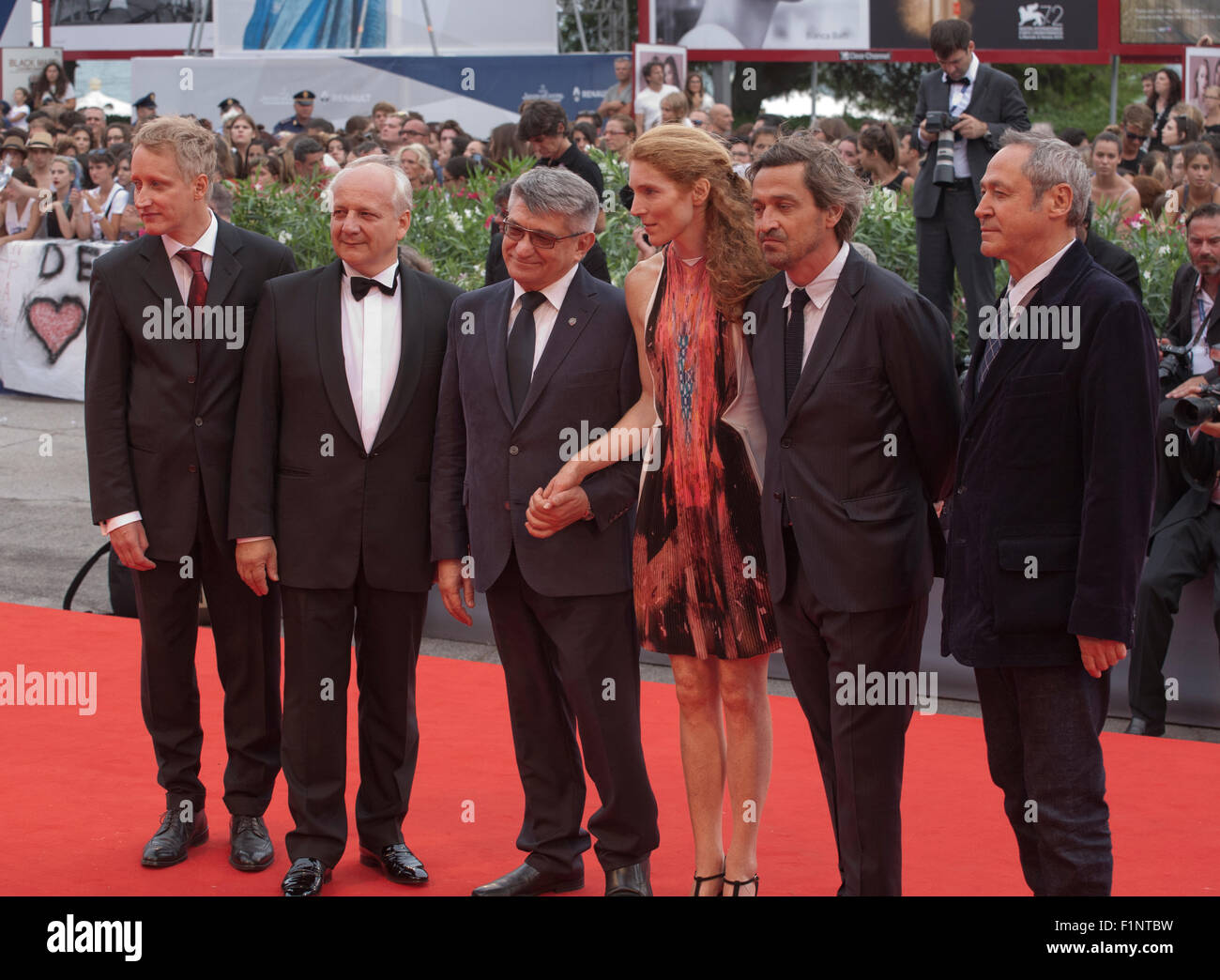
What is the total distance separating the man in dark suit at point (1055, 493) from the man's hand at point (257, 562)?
176cm

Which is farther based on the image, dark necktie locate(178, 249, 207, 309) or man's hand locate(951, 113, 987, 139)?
→ man's hand locate(951, 113, 987, 139)

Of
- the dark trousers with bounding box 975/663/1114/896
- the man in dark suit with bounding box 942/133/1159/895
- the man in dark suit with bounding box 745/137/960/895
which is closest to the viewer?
the man in dark suit with bounding box 942/133/1159/895

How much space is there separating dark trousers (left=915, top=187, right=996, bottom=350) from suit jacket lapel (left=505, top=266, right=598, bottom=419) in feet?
11.9

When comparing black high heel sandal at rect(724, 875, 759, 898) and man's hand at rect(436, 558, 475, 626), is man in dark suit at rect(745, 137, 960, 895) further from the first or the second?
man's hand at rect(436, 558, 475, 626)

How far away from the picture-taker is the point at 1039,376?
124 inches

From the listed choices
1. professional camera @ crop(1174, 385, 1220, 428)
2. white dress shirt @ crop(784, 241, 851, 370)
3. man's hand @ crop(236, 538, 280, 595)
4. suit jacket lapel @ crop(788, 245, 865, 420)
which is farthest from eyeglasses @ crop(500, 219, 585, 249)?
professional camera @ crop(1174, 385, 1220, 428)

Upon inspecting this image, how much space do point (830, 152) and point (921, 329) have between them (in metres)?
0.47

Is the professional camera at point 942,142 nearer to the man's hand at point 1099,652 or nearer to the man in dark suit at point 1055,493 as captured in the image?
the man in dark suit at point 1055,493

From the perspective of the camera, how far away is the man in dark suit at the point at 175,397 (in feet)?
13.3

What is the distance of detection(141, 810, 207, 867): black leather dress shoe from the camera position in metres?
4.11

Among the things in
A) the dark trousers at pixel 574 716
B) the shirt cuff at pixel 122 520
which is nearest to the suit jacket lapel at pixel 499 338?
the dark trousers at pixel 574 716

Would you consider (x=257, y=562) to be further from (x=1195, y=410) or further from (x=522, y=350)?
(x=1195, y=410)
